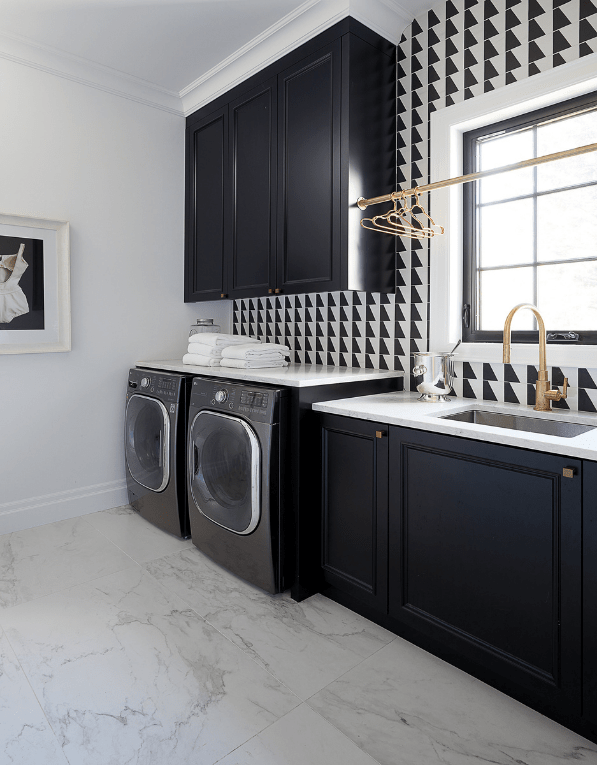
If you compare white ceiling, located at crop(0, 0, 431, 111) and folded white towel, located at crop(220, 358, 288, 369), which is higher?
white ceiling, located at crop(0, 0, 431, 111)

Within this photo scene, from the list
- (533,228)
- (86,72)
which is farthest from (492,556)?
(86,72)

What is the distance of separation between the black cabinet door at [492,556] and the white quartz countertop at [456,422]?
0.10 feet

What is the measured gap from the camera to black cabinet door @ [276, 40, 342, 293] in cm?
235

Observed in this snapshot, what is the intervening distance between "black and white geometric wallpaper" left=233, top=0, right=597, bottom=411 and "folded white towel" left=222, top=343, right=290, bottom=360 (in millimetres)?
403

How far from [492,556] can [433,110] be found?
1968 millimetres

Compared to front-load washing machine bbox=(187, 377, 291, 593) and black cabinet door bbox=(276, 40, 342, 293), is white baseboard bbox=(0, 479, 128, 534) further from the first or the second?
black cabinet door bbox=(276, 40, 342, 293)

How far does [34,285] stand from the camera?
279 centimetres

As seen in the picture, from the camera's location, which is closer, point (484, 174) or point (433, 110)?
point (484, 174)

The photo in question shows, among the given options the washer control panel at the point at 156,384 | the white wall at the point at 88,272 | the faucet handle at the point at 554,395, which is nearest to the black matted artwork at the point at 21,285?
the white wall at the point at 88,272

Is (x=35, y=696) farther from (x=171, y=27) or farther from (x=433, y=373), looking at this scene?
Result: (x=171, y=27)

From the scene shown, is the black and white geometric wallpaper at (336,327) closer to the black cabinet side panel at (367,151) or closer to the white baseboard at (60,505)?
the black cabinet side panel at (367,151)

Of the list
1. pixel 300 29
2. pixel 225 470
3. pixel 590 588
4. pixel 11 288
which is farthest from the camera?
pixel 11 288

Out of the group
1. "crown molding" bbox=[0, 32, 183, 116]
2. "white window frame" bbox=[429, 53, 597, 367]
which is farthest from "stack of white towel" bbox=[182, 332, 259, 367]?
"crown molding" bbox=[0, 32, 183, 116]

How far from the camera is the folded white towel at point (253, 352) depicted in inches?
99.6
